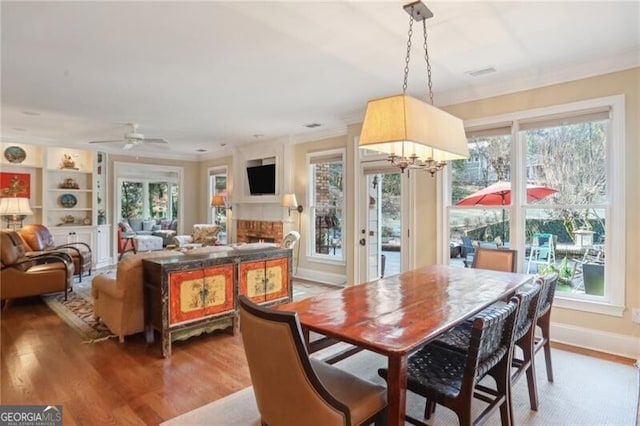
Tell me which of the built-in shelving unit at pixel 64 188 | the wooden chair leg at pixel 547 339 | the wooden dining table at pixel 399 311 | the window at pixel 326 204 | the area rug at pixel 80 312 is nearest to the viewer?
the wooden dining table at pixel 399 311

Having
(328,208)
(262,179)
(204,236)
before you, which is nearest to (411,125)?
(328,208)

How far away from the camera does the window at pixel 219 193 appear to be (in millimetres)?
8695

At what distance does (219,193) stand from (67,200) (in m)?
A: 3.14

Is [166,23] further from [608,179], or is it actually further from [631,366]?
[631,366]

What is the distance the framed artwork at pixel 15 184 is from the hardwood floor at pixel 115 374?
13.3 feet

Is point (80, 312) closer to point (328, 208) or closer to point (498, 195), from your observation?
point (328, 208)

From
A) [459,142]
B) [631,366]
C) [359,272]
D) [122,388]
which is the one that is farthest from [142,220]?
[631,366]

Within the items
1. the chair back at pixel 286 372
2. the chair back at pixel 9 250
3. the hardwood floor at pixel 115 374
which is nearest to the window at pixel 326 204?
the hardwood floor at pixel 115 374

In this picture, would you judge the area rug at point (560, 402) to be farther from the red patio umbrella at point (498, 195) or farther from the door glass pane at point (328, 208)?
the door glass pane at point (328, 208)

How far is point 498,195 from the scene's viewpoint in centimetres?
392

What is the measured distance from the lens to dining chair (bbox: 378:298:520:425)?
158 cm

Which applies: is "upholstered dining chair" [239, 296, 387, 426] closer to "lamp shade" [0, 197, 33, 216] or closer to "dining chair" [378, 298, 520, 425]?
"dining chair" [378, 298, 520, 425]

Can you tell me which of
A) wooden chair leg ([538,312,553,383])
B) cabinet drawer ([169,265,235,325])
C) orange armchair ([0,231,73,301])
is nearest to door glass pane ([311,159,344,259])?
cabinet drawer ([169,265,235,325])

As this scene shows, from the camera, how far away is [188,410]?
7.59 feet
